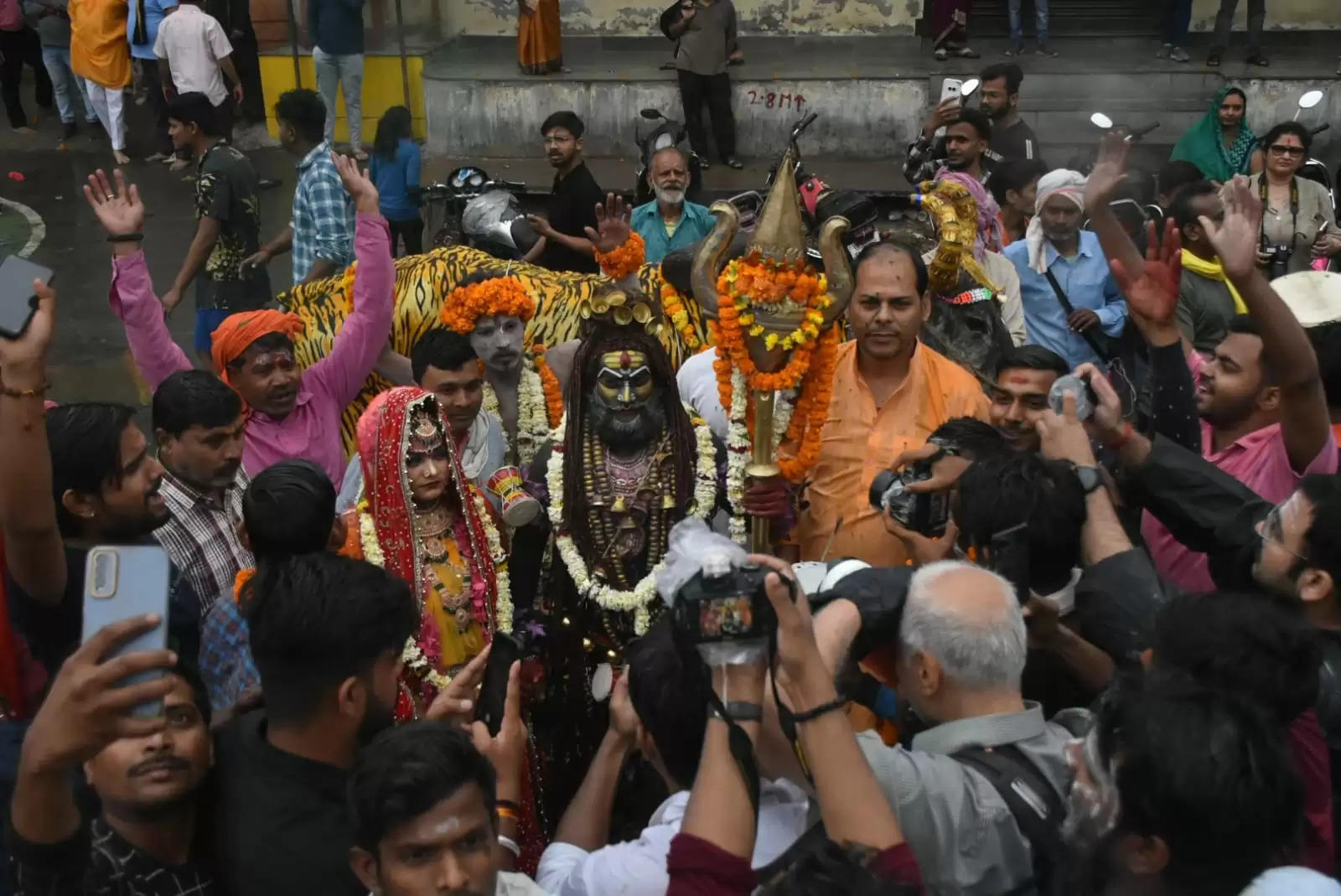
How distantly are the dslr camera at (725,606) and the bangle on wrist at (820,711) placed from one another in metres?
0.14

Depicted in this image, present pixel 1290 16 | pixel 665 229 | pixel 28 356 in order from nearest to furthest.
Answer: pixel 28 356 → pixel 665 229 → pixel 1290 16

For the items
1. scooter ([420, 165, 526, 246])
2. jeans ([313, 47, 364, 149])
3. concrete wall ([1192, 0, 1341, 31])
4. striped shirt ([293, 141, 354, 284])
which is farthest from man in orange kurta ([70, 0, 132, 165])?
concrete wall ([1192, 0, 1341, 31])

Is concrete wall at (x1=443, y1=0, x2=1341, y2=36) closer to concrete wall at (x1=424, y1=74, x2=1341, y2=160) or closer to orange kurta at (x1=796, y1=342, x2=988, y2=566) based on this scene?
concrete wall at (x1=424, y1=74, x2=1341, y2=160)

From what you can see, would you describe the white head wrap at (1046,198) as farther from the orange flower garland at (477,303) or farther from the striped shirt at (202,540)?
the striped shirt at (202,540)

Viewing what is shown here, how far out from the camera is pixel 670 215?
686 cm

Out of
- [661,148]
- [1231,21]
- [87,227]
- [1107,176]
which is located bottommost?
[87,227]

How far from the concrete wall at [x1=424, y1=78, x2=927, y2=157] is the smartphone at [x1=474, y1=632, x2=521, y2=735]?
9082 mm

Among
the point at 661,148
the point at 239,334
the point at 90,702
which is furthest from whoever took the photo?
the point at 661,148

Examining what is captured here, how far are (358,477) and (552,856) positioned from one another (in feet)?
5.92

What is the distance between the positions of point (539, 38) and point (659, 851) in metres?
10.9

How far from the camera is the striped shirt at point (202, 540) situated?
3.57m

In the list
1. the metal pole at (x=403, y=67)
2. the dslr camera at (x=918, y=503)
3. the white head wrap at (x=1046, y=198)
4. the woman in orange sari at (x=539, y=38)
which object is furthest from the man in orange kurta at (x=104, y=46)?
the dslr camera at (x=918, y=503)

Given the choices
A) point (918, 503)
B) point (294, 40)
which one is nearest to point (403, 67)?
point (294, 40)

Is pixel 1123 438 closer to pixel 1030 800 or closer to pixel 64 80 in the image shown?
pixel 1030 800
